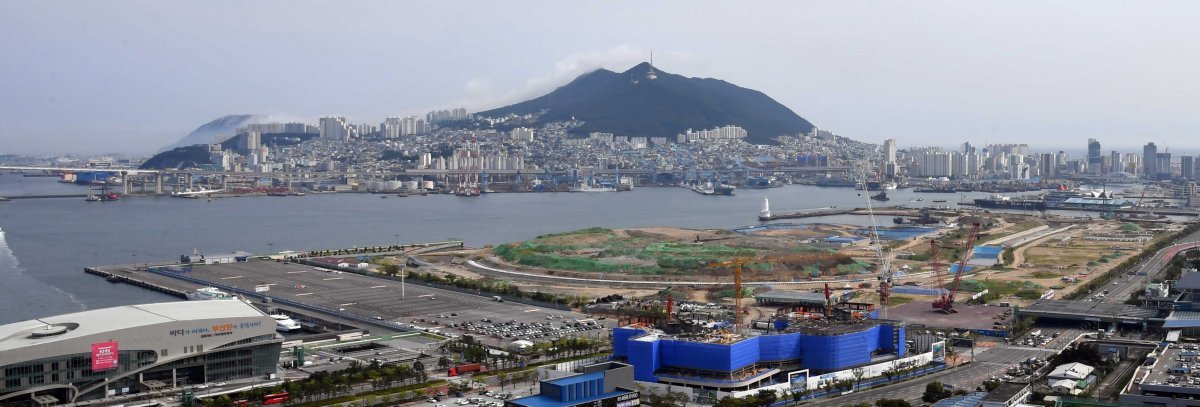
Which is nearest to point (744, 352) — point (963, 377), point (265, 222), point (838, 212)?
point (963, 377)

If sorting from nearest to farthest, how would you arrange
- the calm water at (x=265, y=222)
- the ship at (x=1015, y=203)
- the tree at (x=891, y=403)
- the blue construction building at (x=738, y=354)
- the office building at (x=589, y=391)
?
the office building at (x=589, y=391), the tree at (x=891, y=403), the blue construction building at (x=738, y=354), the calm water at (x=265, y=222), the ship at (x=1015, y=203)

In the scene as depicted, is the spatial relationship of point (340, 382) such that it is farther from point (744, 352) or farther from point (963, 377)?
point (963, 377)

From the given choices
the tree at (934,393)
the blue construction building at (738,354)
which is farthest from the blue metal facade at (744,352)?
the tree at (934,393)

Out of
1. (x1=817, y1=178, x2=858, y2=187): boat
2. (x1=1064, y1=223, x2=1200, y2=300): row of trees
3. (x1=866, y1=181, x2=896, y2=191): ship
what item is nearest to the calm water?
(x1=866, y1=181, x2=896, y2=191): ship

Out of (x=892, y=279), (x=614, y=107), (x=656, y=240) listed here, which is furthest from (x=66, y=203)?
(x=614, y=107)

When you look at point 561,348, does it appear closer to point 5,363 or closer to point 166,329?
point 166,329

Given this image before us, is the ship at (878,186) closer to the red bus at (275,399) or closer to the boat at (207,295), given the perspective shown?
the boat at (207,295)

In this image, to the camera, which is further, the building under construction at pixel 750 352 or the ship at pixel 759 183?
the ship at pixel 759 183
